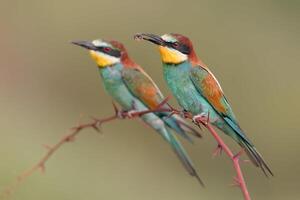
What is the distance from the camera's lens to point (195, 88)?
3297 mm

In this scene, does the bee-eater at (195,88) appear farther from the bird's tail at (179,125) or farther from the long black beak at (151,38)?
the long black beak at (151,38)

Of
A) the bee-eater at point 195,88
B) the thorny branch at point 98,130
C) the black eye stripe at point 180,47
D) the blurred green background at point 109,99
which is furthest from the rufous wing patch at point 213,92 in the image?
the blurred green background at point 109,99

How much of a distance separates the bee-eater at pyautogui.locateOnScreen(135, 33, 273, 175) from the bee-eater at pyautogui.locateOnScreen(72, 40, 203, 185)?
83 mm

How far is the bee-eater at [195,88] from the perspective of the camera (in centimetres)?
306

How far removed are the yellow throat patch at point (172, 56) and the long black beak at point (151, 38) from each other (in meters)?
0.16

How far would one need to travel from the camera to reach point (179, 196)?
7035 millimetres

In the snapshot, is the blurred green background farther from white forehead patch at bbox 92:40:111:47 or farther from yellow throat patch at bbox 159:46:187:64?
white forehead patch at bbox 92:40:111:47

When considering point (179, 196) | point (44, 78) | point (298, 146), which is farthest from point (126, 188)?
point (44, 78)

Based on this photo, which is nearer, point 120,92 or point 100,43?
point 100,43

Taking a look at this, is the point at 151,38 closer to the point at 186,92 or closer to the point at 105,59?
the point at 105,59

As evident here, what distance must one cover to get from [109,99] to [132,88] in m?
4.21

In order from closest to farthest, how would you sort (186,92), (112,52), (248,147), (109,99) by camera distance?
(248,147), (112,52), (186,92), (109,99)

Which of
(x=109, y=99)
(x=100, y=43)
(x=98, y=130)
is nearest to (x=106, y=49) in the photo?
(x=100, y=43)

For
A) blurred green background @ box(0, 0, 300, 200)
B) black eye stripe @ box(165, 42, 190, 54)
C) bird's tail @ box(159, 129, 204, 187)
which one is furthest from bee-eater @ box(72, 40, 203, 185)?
blurred green background @ box(0, 0, 300, 200)
